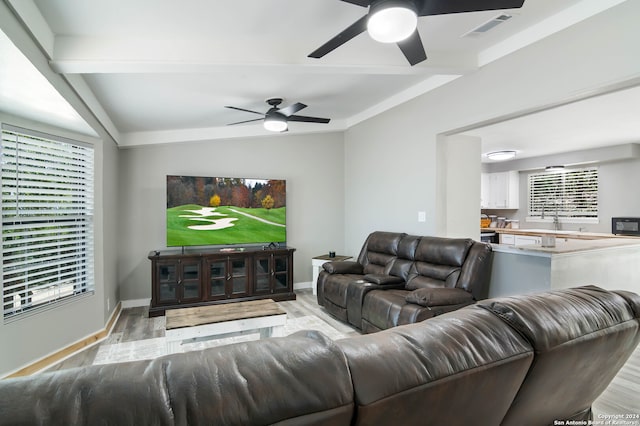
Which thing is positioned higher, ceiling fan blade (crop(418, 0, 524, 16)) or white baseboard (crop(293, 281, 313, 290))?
ceiling fan blade (crop(418, 0, 524, 16))

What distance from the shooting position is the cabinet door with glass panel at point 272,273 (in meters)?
5.12

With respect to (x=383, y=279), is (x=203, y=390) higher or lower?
higher

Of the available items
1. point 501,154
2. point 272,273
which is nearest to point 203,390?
point 272,273

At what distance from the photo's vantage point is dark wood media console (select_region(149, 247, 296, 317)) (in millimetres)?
4543

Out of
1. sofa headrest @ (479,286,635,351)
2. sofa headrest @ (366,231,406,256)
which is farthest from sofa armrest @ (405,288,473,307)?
sofa headrest @ (479,286,635,351)

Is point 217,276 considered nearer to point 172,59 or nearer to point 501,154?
point 172,59

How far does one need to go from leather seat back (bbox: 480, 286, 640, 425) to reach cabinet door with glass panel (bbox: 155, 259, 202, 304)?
420 cm

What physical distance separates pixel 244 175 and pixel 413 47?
3667 mm

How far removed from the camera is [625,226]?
19.1 feet

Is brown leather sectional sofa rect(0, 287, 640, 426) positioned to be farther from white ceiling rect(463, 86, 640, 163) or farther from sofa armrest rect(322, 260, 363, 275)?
sofa armrest rect(322, 260, 363, 275)

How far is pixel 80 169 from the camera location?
3.66m

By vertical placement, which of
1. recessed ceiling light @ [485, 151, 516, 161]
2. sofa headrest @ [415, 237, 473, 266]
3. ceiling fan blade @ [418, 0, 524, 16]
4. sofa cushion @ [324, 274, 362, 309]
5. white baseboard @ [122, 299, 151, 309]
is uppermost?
ceiling fan blade @ [418, 0, 524, 16]

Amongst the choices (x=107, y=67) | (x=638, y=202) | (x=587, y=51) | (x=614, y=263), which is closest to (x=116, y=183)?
(x=107, y=67)

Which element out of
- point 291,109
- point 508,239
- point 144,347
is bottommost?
point 144,347
